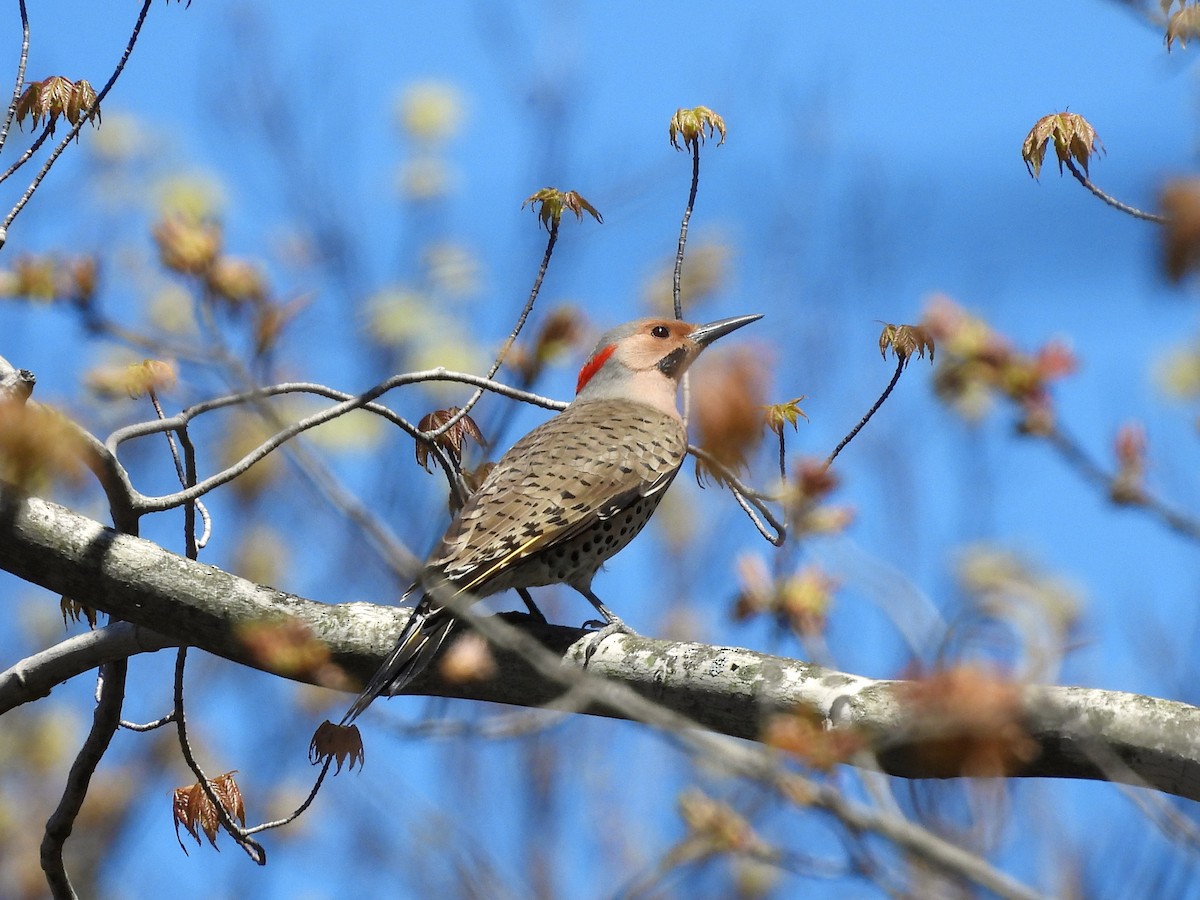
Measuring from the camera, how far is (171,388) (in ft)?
14.4

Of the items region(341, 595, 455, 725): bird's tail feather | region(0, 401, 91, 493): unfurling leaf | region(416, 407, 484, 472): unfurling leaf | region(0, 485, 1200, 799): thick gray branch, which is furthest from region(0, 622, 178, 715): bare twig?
region(0, 401, 91, 493): unfurling leaf

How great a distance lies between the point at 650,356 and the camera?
22.5 feet

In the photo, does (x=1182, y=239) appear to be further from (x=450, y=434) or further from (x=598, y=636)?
(x=450, y=434)

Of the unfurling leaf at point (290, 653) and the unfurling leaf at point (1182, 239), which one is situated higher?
the unfurling leaf at point (1182, 239)

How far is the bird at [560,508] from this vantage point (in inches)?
168

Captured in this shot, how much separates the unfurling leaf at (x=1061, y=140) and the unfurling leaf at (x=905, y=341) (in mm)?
589

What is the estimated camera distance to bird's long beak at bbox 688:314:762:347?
6875 millimetres

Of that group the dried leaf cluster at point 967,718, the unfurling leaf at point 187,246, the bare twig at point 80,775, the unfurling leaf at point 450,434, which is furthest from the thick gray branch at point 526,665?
the unfurling leaf at point 187,246

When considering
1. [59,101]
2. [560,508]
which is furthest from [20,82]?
[560,508]

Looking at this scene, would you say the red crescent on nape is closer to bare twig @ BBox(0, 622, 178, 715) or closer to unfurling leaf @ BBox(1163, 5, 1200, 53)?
bare twig @ BBox(0, 622, 178, 715)

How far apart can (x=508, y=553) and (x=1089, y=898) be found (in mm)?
2311

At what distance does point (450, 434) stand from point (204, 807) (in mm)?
1460

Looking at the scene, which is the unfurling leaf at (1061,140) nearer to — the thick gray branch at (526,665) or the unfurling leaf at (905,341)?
the unfurling leaf at (905,341)

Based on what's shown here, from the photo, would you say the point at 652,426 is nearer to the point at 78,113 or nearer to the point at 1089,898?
the point at 78,113
